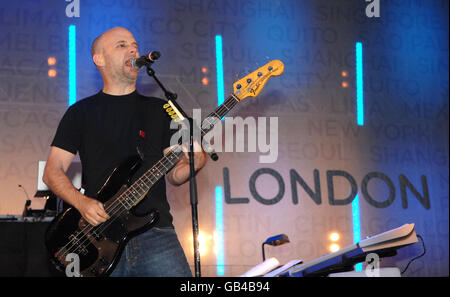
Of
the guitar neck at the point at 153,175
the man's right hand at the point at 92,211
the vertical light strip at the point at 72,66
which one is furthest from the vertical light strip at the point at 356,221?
the man's right hand at the point at 92,211

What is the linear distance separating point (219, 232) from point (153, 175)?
7.79 ft

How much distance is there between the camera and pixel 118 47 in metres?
3.07

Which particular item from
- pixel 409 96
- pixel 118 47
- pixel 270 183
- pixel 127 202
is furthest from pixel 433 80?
pixel 127 202

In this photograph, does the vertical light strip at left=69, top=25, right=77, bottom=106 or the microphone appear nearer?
the microphone

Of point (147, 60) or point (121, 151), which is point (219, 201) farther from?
point (147, 60)

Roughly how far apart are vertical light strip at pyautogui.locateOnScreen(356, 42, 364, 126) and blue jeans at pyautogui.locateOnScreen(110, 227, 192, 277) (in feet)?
10.6

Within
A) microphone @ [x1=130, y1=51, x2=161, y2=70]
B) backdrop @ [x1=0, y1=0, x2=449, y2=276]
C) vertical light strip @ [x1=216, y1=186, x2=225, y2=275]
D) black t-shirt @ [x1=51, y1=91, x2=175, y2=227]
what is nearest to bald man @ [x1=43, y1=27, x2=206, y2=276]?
black t-shirt @ [x1=51, y1=91, x2=175, y2=227]

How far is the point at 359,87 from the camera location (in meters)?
5.33

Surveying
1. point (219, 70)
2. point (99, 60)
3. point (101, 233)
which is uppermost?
point (219, 70)

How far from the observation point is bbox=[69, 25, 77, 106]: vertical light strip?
4785 mm

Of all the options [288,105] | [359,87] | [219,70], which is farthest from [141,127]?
[359,87]

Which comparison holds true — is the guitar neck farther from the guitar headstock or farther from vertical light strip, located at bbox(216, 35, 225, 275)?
vertical light strip, located at bbox(216, 35, 225, 275)

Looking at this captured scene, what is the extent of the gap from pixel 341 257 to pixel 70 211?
134 centimetres

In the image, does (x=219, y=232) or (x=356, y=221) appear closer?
(x=219, y=232)
